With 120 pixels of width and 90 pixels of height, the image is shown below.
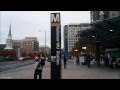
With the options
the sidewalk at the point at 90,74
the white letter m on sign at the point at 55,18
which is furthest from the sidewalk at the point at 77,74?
the white letter m on sign at the point at 55,18

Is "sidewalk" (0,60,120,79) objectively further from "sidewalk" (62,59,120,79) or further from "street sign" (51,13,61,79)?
"street sign" (51,13,61,79)

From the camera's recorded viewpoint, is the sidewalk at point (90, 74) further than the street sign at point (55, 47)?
Yes

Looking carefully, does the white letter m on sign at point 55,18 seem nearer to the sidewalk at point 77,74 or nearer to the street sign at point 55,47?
the street sign at point 55,47

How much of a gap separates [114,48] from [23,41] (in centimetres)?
11191

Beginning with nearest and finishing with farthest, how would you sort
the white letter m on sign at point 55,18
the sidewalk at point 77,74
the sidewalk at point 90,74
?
the white letter m on sign at point 55,18 → the sidewalk at point 90,74 → the sidewalk at point 77,74

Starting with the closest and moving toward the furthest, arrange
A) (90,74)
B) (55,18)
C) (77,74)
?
(55,18) → (77,74) → (90,74)

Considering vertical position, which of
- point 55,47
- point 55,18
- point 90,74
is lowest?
point 90,74

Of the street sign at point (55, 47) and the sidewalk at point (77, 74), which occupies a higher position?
the street sign at point (55, 47)

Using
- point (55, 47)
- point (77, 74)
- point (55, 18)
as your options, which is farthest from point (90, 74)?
point (55, 18)

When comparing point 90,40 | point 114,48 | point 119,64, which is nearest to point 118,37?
point 119,64

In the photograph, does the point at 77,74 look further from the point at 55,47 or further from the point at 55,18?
the point at 55,18

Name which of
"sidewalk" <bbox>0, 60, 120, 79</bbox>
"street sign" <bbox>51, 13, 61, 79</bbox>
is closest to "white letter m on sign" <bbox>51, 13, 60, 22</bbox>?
"street sign" <bbox>51, 13, 61, 79</bbox>
